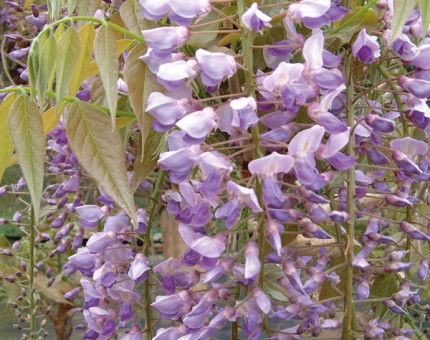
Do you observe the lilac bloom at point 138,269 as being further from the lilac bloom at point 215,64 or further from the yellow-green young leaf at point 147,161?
the lilac bloom at point 215,64

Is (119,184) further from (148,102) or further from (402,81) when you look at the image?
(402,81)

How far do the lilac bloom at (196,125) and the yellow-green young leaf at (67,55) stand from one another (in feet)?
0.30

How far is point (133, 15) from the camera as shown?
47 centimetres

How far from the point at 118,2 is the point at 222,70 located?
284 mm

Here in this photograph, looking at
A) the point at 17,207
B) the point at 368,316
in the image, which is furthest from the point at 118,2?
the point at 17,207

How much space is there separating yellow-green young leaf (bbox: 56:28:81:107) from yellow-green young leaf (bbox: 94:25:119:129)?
2 centimetres

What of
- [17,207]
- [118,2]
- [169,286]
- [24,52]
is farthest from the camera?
[17,207]

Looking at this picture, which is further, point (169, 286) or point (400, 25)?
point (169, 286)

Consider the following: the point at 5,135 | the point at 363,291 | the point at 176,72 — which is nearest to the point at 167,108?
the point at 176,72

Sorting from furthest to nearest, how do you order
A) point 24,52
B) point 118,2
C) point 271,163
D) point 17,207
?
point 17,207 → point 24,52 → point 118,2 → point 271,163

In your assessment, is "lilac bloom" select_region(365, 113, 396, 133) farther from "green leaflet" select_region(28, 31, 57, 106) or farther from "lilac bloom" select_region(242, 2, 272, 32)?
"green leaflet" select_region(28, 31, 57, 106)

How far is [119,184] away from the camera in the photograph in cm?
40

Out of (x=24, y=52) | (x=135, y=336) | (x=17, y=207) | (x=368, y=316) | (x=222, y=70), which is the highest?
(x=222, y=70)

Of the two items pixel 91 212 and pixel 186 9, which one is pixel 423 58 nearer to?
pixel 186 9
